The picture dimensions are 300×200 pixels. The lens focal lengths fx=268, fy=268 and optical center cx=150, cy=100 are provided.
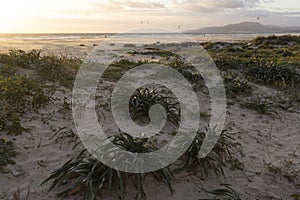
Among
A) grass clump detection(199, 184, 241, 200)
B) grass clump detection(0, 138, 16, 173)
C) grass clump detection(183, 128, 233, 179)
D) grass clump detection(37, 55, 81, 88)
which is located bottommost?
grass clump detection(199, 184, 241, 200)

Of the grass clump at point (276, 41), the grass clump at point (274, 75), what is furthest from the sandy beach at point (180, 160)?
the grass clump at point (276, 41)

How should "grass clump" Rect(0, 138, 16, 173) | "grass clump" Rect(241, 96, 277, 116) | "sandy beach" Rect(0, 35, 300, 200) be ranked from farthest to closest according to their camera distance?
"grass clump" Rect(241, 96, 277, 116), "grass clump" Rect(0, 138, 16, 173), "sandy beach" Rect(0, 35, 300, 200)

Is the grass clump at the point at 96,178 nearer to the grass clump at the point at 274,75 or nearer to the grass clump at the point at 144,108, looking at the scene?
the grass clump at the point at 144,108

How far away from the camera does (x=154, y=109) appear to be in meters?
6.10

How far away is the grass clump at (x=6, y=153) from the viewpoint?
3963 mm

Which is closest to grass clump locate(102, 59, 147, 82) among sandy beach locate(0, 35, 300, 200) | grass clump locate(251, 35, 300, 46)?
sandy beach locate(0, 35, 300, 200)

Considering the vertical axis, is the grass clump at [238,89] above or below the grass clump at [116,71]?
below

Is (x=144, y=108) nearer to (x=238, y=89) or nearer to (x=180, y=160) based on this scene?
(x=180, y=160)

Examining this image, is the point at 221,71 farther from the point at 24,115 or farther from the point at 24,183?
the point at 24,183

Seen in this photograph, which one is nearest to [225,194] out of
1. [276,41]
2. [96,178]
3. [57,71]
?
[96,178]

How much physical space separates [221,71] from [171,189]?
27.7ft

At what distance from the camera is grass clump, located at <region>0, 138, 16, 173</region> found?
3.96 meters

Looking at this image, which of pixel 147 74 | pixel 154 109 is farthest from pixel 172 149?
pixel 147 74

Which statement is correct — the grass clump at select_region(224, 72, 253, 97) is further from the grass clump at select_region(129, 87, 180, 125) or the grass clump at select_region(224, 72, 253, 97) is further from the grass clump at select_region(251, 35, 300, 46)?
the grass clump at select_region(251, 35, 300, 46)
